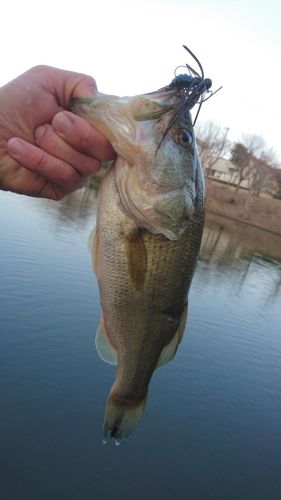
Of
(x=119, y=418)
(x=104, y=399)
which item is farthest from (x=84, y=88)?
(x=104, y=399)

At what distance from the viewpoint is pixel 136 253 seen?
2320mm

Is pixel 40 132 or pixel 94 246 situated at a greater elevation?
pixel 40 132

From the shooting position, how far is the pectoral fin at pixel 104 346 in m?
2.66

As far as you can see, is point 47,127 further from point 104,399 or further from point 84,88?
point 104,399

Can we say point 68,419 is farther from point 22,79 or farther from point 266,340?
point 266,340

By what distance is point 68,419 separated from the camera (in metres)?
8.12

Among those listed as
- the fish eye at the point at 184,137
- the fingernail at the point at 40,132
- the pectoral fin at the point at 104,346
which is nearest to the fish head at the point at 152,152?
the fish eye at the point at 184,137

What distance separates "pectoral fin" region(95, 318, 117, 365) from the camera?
266 cm

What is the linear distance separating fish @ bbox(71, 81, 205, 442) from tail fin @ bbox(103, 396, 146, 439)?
16.6 inches

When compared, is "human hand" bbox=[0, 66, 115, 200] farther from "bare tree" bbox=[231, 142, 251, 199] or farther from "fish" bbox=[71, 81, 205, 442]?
"bare tree" bbox=[231, 142, 251, 199]

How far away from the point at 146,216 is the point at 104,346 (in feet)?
2.95

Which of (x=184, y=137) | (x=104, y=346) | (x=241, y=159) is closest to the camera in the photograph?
(x=184, y=137)

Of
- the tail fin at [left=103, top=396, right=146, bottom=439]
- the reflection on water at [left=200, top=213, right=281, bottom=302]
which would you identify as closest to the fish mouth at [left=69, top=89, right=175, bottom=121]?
the tail fin at [left=103, top=396, right=146, bottom=439]

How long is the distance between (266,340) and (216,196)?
39876 millimetres
